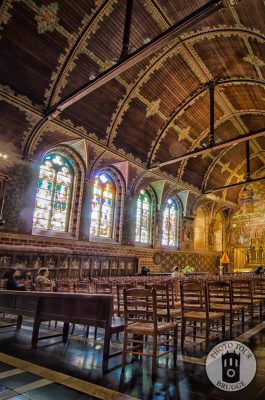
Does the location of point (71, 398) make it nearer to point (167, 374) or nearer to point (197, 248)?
point (167, 374)

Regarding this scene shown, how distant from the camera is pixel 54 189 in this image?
443 inches

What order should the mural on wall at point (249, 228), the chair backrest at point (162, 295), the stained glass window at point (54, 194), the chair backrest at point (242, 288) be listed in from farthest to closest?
the mural on wall at point (249, 228)
the stained glass window at point (54, 194)
the chair backrest at point (242, 288)
the chair backrest at point (162, 295)

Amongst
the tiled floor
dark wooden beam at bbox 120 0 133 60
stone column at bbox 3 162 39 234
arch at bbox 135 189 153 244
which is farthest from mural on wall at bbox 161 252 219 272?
the tiled floor

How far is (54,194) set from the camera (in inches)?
442

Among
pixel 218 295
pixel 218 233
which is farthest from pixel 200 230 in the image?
pixel 218 295

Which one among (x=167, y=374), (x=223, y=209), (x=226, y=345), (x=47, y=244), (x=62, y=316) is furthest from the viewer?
(x=223, y=209)

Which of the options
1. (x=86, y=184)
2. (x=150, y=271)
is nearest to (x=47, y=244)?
(x=86, y=184)

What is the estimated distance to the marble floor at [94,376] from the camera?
9.20ft

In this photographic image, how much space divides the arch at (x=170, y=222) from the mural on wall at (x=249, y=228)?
5.24 m

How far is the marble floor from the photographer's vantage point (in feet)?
9.20

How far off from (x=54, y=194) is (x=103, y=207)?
2598 mm

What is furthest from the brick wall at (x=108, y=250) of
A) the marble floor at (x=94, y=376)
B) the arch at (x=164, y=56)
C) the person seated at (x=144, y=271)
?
the marble floor at (x=94, y=376)

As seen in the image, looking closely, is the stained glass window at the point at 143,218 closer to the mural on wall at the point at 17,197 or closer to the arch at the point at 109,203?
the arch at the point at 109,203

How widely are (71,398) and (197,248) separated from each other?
16.7 m
